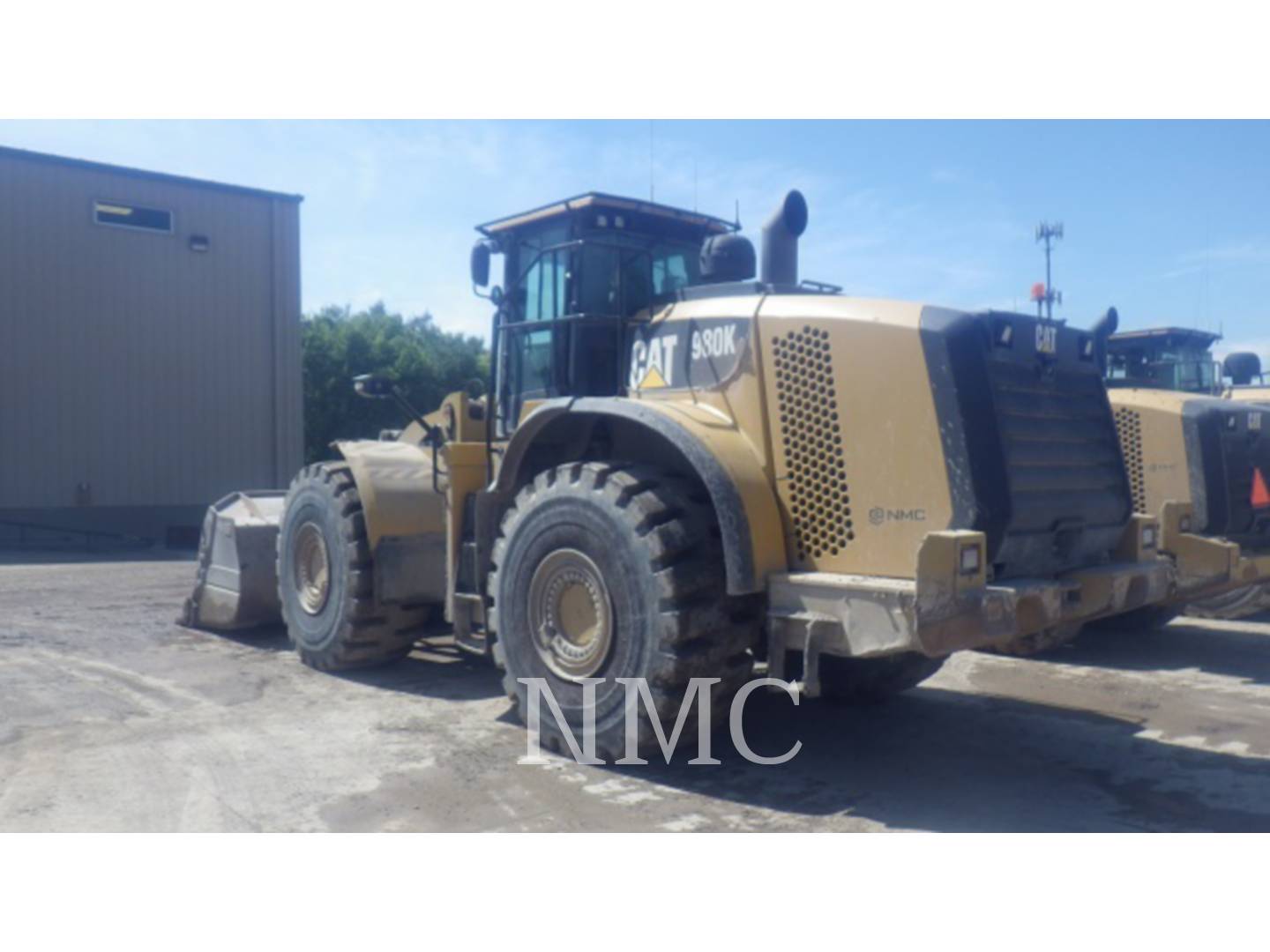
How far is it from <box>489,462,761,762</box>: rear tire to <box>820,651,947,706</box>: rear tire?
4.48 feet

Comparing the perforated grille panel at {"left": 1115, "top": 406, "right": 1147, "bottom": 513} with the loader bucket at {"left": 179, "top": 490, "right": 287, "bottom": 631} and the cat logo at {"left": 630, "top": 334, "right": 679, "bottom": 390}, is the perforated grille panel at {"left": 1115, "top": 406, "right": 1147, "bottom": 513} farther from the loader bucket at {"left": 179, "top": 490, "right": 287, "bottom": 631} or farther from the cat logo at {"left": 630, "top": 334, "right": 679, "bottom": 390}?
the loader bucket at {"left": 179, "top": 490, "right": 287, "bottom": 631}

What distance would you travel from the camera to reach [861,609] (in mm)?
4645

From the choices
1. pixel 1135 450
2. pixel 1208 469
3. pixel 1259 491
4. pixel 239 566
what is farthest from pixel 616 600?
pixel 1259 491

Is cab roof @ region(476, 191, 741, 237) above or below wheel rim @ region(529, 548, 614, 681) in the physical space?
above

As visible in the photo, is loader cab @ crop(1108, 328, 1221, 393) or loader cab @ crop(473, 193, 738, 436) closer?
loader cab @ crop(473, 193, 738, 436)

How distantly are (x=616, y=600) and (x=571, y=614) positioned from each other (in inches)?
17.9

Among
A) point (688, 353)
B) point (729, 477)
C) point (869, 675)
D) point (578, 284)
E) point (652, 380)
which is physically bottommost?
point (869, 675)

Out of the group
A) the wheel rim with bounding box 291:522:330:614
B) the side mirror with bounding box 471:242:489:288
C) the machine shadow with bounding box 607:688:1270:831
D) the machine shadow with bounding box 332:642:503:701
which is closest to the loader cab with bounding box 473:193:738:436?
the side mirror with bounding box 471:242:489:288

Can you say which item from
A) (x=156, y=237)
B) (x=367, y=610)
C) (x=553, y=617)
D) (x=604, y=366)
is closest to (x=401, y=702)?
(x=367, y=610)

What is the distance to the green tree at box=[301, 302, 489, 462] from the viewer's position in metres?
36.7

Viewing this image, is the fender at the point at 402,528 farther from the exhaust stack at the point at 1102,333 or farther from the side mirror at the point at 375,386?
the exhaust stack at the point at 1102,333

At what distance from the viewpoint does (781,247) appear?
5.86m

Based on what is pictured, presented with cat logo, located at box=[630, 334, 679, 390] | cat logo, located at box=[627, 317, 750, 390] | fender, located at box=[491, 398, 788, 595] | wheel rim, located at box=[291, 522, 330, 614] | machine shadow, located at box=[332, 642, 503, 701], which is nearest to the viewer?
fender, located at box=[491, 398, 788, 595]

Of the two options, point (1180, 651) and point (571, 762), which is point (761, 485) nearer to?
point (571, 762)
